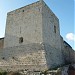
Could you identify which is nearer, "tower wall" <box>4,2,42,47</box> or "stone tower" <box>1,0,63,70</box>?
"stone tower" <box>1,0,63,70</box>

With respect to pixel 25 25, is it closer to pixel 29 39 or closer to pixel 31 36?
pixel 31 36

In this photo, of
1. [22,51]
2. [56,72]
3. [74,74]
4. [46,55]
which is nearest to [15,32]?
[22,51]

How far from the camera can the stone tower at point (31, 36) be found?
1253 centimetres

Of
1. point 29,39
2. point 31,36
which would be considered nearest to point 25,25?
point 31,36

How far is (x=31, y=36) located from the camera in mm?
13375

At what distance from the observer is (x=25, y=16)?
1442 centimetres

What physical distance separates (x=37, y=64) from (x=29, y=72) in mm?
1031

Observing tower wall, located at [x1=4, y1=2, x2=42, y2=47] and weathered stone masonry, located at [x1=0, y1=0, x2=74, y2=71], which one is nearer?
weathered stone masonry, located at [x1=0, y1=0, x2=74, y2=71]

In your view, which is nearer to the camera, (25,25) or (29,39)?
(29,39)

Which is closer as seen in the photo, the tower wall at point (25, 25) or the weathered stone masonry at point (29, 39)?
the weathered stone masonry at point (29, 39)

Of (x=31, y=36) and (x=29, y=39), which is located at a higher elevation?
(x=31, y=36)

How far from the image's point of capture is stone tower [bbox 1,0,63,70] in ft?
41.1

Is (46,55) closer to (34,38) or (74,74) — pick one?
(34,38)

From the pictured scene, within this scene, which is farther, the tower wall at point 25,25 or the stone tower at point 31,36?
the tower wall at point 25,25
